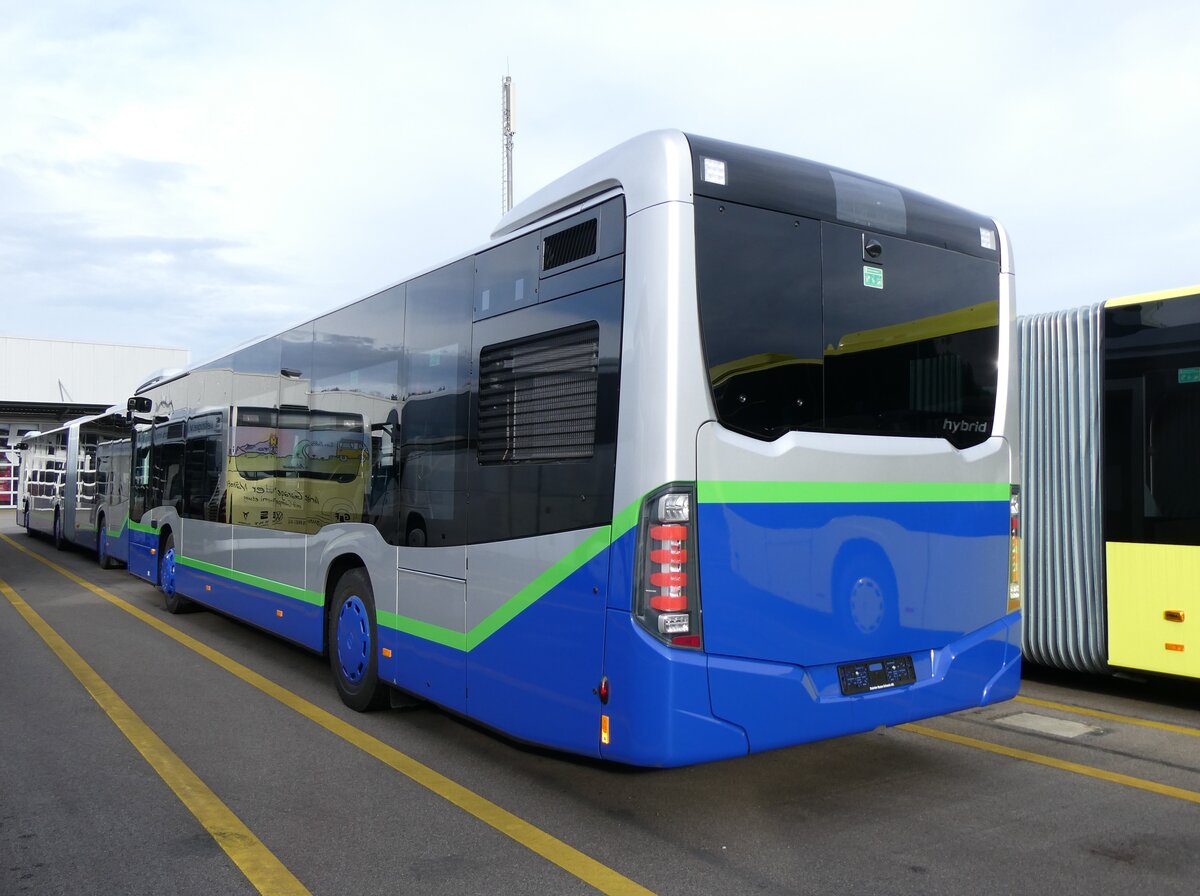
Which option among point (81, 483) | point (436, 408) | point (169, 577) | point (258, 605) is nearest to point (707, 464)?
point (436, 408)

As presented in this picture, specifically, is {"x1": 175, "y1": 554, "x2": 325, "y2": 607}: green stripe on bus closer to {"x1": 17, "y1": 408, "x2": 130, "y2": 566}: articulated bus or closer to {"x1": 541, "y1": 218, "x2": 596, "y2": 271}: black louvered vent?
{"x1": 541, "y1": 218, "x2": 596, "y2": 271}: black louvered vent

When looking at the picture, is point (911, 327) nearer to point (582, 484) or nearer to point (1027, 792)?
point (582, 484)

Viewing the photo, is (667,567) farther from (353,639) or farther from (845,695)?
(353,639)

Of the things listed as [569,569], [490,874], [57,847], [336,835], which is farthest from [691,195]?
[57,847]

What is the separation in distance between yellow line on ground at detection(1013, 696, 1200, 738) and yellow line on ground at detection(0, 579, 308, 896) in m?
5.31

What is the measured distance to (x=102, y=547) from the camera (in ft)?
54.9

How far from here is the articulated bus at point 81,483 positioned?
1520 centimetres

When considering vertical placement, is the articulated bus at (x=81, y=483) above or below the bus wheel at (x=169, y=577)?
above

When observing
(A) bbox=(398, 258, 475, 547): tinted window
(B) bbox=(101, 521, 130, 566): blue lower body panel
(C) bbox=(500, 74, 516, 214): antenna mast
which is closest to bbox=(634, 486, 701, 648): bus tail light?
(A) bbox=(398, 258, 475, 547): tinted window

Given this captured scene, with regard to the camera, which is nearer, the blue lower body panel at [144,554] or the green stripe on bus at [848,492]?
the green stripe on bus at [848,492]

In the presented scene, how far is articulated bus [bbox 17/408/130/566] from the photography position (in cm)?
1520

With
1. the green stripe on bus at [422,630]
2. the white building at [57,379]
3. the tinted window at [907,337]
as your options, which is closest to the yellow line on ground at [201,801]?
the green stripe on bus at [422,630]

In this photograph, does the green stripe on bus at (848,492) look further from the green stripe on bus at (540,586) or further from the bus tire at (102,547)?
the bus tire at (102,547)

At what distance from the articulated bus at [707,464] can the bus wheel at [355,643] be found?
360 mm
